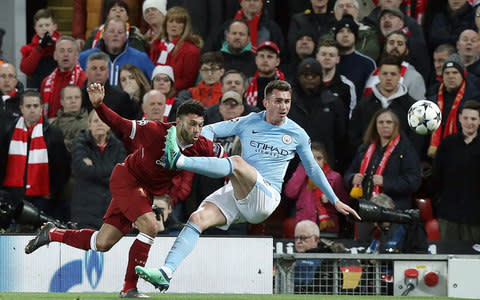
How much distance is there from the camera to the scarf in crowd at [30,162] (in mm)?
11609

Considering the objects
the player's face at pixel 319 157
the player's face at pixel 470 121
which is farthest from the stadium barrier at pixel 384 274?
the player's face at pixel 470 121

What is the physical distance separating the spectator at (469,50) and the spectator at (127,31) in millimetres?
3873

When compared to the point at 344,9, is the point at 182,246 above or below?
below

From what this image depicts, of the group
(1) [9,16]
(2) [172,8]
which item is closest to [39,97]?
(2) [172,8]

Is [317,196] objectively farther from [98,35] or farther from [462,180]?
[98,35]

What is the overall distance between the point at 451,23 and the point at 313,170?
15.5 feet

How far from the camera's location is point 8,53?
14.3 m

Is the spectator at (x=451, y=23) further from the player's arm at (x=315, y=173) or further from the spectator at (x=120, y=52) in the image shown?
the player's arm at (x=315, y=173)

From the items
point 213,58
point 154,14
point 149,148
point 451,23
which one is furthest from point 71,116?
point 451,23

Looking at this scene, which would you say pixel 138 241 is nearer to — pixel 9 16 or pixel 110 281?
pixel 110 281

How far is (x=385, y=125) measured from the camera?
11219 millimetres

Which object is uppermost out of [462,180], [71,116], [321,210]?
[71,116]

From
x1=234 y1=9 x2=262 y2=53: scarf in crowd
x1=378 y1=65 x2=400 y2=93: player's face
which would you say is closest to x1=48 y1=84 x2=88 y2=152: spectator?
x1=234 y1=9 x2=262 y2=53: scarf in crowd

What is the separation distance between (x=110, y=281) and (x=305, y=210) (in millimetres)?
2384
